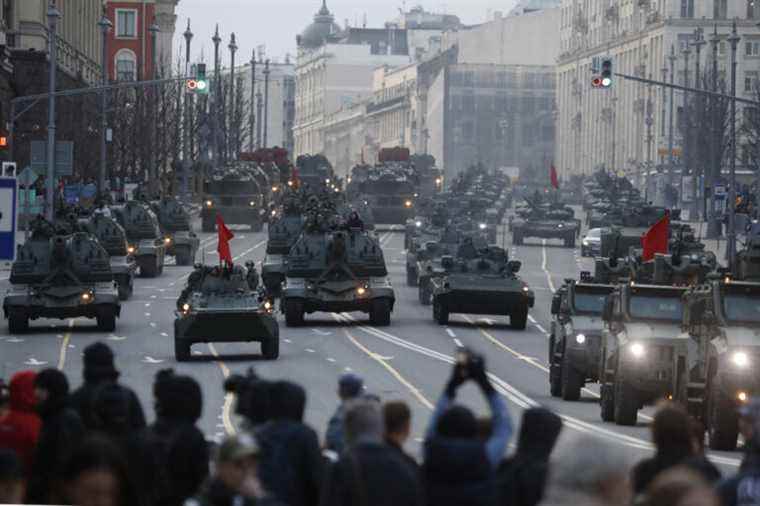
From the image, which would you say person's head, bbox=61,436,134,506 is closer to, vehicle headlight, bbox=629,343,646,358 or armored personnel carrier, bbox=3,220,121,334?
vehicle headlight, bbox=629,343,646,358

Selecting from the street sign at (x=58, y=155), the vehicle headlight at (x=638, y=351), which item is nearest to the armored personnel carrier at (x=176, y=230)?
the street sign at (x=58, y=155)

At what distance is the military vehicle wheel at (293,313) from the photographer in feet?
160

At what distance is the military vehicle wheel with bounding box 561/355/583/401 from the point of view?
3425cm

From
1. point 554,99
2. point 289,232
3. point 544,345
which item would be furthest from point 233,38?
point 544,345

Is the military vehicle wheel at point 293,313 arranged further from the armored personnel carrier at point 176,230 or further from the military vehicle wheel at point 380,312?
the armored personnel carrier at point 176,230

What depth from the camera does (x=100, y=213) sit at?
58000 mm

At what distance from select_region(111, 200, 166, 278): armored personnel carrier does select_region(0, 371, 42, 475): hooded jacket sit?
47.9 meters

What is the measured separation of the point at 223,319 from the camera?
3925 centimetres

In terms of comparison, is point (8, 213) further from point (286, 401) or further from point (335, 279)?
point (335, 279)

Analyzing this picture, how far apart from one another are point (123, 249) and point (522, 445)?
4451cm

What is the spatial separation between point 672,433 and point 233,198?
78.3m

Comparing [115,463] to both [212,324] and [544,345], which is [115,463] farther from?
[544,345]

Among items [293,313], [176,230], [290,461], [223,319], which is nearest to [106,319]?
[293,313]

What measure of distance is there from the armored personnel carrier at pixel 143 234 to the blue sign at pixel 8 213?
3495 cm
